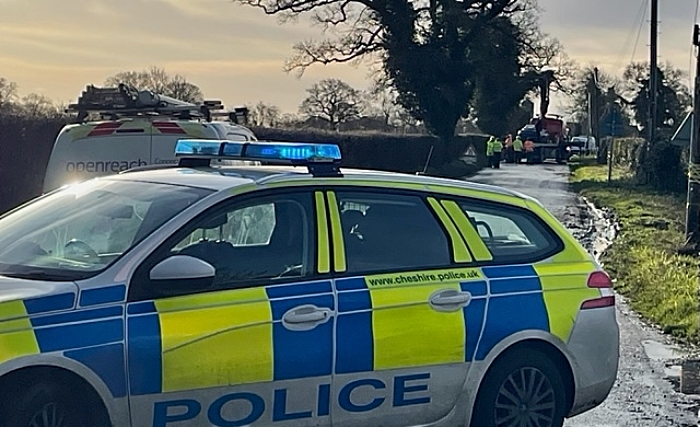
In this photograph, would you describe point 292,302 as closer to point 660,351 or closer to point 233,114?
point 660,351

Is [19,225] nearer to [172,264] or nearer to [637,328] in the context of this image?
[172,264]

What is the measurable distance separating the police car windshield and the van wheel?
1843mm

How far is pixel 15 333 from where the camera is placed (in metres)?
4.16

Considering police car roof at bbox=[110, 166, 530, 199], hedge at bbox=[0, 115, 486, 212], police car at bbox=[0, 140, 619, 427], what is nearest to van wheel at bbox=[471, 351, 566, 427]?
police car at bbox=[0, 140, 619, 427]

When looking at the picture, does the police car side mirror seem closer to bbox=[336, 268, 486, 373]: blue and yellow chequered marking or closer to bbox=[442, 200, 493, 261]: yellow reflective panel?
bbox=[336, 268, 486, 373]: blue and yellow chequered marking

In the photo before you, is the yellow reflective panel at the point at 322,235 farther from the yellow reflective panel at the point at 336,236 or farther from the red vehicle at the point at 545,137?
the red vehicle at the point at 545,137

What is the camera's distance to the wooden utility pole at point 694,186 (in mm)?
16109

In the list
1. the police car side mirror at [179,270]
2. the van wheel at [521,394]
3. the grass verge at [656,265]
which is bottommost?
the grass verge at [656,265]

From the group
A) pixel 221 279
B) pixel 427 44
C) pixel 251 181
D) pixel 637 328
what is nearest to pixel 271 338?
pixel 221 279

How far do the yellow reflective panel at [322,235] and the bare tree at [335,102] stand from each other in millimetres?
70095

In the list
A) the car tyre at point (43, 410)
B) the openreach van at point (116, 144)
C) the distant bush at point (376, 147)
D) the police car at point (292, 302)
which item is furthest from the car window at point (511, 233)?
the distant bush at point (376, 147)

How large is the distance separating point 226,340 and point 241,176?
97 centimetres

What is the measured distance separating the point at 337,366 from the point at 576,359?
5.07 feet

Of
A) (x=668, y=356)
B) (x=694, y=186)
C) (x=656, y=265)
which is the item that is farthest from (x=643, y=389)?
(x=694, y=186)
